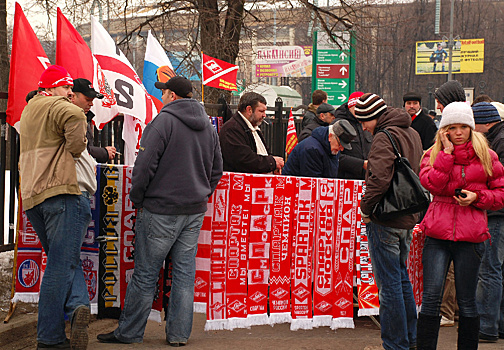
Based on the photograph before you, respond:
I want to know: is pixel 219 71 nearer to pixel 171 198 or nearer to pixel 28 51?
pixel 28 51

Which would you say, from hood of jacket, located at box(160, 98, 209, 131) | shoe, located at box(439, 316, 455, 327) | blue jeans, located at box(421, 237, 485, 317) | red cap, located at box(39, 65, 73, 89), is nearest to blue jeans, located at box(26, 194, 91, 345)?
red cap, located at box(39, 65, 73, 89)

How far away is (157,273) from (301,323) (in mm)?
1387

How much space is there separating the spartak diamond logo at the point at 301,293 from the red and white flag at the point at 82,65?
2.46 meters

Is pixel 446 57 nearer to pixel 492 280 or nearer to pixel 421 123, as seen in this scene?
pixel 421 123

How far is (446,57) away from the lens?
52.3 m

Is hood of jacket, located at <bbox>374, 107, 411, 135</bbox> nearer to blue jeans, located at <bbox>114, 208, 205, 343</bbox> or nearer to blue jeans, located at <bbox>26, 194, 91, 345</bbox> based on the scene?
blue jeans, located at <bbox>114, 208, 205, 343</bbox>

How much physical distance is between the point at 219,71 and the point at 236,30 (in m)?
5.41

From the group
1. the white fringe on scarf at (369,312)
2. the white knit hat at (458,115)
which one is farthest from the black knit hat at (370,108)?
the white fringe on scarf at (369,312)

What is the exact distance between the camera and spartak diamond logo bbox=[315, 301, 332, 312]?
5793 mm

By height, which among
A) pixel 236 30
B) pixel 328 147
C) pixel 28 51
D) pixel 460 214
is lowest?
pixel 460 214

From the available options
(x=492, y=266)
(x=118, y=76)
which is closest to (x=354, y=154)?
(x=492, y=266)

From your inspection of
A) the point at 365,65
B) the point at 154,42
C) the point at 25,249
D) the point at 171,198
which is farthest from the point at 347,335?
the point at 365,65

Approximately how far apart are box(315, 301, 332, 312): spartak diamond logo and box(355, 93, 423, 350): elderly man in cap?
0.90 metres

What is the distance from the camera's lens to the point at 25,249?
215 inches
